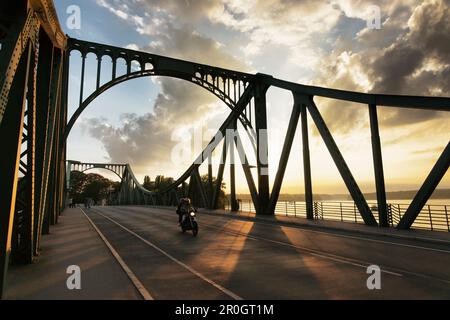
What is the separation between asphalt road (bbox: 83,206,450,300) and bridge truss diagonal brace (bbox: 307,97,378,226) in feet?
11.5

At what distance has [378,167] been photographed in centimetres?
1405

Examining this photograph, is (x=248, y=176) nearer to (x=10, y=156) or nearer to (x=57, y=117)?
(x=57, y=117)

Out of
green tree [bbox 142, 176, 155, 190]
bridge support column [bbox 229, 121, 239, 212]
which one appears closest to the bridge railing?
bridge support column [bbox 229, 121, 239, 212]

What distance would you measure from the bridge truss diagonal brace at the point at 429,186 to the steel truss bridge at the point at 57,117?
0.03 m

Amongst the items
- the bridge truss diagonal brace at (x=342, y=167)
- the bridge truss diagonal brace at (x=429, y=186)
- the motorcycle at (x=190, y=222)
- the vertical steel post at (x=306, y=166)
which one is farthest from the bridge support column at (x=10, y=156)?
the vertical steel post at (x=306, y=166)

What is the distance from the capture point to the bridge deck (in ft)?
16.9

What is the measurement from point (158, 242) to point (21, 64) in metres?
7.51

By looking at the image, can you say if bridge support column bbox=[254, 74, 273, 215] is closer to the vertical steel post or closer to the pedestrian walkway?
the vertical steel post

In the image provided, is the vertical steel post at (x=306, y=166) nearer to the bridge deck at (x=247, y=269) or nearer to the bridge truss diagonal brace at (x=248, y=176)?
the bridge truss diagonal brace at (x=248, y=176)

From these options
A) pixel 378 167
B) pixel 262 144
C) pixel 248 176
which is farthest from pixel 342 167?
pixel 248 176
